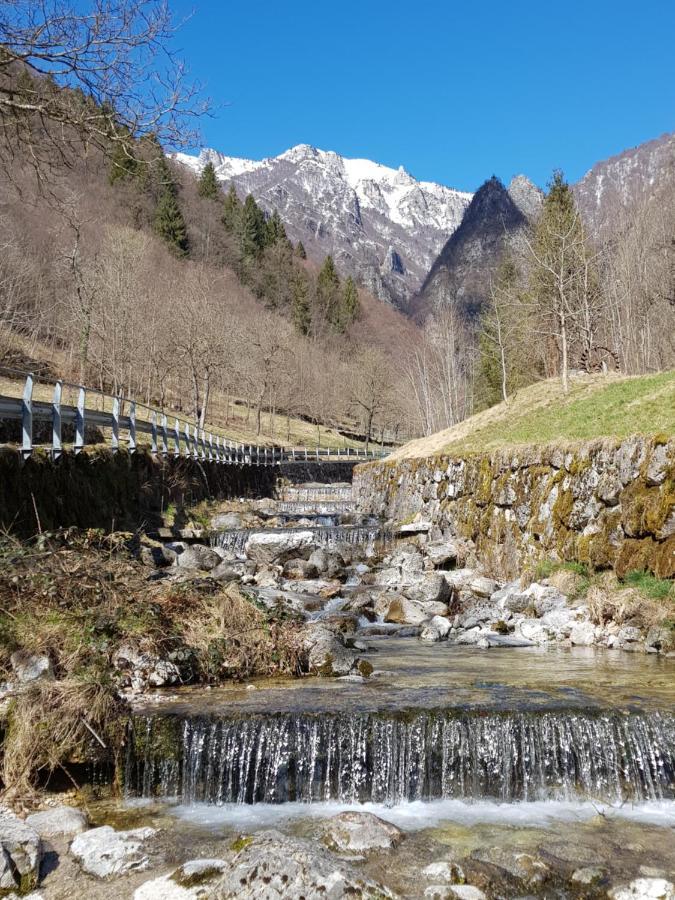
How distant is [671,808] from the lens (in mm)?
5617

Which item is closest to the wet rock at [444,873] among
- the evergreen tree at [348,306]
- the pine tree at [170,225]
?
the pine tree at [170,225]

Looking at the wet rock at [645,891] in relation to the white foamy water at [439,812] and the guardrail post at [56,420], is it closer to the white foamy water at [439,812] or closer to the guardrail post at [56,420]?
the white foamy water at [439,812]

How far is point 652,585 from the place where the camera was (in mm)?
10250

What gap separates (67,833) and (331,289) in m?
101

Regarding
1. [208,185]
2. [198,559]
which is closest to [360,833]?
[198,559]

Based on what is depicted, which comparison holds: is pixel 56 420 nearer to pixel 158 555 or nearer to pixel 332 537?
pixel 158 555

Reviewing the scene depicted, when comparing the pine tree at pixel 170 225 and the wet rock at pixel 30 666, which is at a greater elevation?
the pine tree at pixel 170 225

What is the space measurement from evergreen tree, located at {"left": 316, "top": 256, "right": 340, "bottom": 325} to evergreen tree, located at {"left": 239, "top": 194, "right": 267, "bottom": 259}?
1017 centimetres

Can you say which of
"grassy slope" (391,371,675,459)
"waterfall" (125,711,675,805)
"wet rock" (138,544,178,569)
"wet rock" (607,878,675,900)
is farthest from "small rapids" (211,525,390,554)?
"wet rock" (607,878,675,900)

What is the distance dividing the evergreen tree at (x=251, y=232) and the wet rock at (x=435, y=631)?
304 feet

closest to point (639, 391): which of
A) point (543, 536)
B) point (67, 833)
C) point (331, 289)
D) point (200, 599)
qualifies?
point (543, 536)

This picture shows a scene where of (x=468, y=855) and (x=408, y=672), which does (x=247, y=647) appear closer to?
(x=408, y=672)

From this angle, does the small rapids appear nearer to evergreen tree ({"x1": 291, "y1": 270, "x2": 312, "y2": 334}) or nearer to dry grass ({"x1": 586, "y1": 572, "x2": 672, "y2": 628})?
dry grass ({"x1": 586, "y1": 572, "x2": 672, "y2": 628})

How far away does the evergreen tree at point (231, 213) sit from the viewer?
9978 cm
